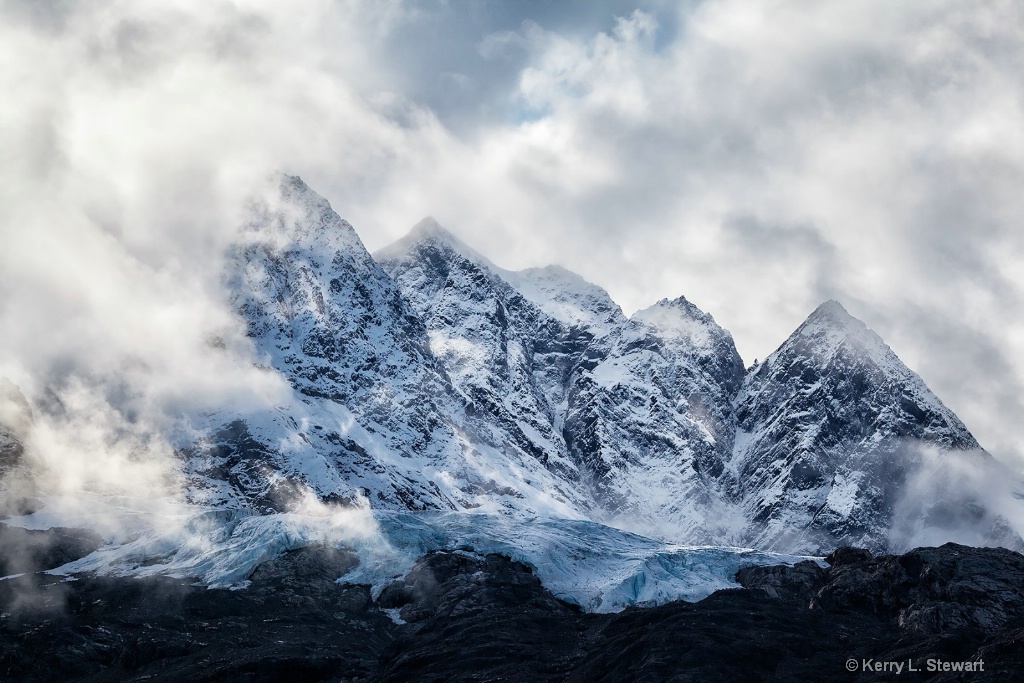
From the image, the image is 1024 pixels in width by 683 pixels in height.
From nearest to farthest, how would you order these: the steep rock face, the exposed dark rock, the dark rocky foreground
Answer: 1. the exposed dark rock
2. the dark rocky foreground
3. the steep rock face

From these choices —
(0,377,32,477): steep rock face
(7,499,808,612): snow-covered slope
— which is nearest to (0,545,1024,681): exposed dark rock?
(7,499,808,612): snow-covered slope

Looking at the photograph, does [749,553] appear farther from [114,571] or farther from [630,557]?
[114,571]

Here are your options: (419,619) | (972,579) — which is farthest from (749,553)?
(419,619)

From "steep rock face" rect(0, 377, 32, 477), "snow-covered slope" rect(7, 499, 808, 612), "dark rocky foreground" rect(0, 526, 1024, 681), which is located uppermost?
"steep rock face" rect(0, 377, 32, 477)

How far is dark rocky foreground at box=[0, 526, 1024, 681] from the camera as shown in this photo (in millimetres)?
74875

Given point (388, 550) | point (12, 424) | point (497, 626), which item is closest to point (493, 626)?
point (497, 626)

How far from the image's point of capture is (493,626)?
3782 inches

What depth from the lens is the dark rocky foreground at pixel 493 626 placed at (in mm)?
74875

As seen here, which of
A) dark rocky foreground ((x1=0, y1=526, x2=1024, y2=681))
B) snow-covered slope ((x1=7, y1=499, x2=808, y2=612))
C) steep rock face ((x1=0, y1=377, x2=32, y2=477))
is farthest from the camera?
steep rock face ((x1=0, y1=377, x2=32, y2=477))

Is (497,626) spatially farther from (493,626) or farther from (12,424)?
(12,424)

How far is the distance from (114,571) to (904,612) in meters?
95.0

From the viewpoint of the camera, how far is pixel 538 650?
86.6 meters

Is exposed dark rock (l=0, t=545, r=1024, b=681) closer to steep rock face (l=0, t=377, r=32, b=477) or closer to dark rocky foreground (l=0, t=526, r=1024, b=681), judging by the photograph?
dark rocky foreground (l=0, t=526, r=1024, b=681)

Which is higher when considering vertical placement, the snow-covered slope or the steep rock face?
the steep rock face
